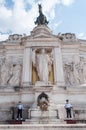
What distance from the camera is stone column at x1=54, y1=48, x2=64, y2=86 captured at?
52.7 feet

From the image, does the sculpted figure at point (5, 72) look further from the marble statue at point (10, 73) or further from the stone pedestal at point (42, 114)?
the stone pedestal at point (42, 114)

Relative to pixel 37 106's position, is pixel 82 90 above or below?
above

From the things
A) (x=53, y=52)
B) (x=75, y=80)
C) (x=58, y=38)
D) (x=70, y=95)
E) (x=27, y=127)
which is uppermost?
(x=58, y=38)

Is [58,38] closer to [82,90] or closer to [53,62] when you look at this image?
[53,62]

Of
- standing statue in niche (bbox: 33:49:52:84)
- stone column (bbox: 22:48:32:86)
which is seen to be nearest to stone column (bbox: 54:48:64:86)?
standing statue in niche (bbox: 33:49:52:84)

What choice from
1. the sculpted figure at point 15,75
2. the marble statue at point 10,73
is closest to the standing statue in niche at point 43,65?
the sculpted figure at point 15,75

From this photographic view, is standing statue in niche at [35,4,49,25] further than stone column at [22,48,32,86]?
Yes

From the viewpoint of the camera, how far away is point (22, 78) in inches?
642

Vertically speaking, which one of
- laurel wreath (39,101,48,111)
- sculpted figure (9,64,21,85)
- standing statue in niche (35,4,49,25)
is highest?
standing statue in niche (35,4,49,25)

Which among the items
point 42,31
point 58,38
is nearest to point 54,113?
point 58,38

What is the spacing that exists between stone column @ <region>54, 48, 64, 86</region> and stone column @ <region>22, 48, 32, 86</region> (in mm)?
2050

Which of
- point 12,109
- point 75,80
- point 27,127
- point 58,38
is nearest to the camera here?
point 27,127

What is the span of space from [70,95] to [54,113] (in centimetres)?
331

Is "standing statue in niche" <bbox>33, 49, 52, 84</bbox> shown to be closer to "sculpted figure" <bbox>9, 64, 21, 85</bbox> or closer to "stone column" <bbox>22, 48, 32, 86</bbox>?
"stone column" <bbox>22, 48, 32, 86</bbox>
